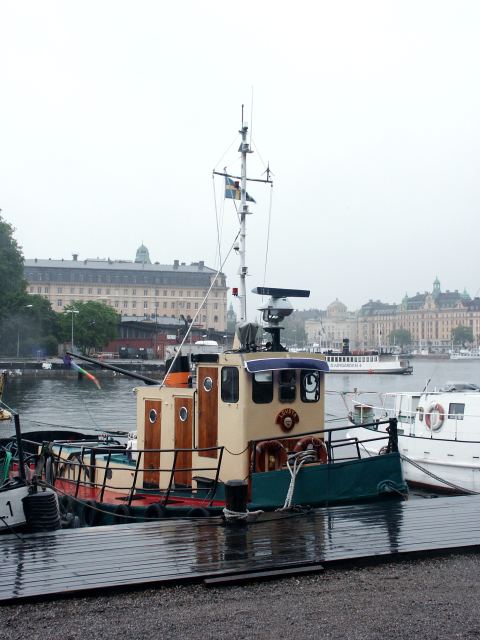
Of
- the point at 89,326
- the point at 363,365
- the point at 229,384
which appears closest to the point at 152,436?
the point at 229,384

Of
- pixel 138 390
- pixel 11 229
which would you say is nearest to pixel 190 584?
pixel 138 390

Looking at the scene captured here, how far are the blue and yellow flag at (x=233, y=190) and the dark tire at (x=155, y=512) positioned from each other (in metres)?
8.56

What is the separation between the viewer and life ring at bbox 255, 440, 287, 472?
14.2m

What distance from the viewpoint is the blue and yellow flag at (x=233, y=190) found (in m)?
19.2

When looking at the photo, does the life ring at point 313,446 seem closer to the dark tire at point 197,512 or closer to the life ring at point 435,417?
the dark tire at point 197,512

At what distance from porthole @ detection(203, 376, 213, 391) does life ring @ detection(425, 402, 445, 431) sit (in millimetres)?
11864

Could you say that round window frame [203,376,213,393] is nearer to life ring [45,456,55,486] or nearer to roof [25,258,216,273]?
life ring [45,456,55,486]

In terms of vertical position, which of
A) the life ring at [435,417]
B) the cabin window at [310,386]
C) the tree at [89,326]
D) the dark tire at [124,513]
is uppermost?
the tree at [89,326]

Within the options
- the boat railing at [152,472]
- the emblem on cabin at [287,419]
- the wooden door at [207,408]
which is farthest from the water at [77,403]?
the emblem on cabin at [287,419]

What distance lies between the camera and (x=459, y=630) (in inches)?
310

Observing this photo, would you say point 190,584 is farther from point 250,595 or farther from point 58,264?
point 58,264

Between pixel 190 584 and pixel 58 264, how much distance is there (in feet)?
521

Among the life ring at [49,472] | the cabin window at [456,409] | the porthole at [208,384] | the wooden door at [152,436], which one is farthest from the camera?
the cabin window at [456,409]

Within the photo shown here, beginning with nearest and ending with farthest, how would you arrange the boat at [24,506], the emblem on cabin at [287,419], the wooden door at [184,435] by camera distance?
the boat at [24,506], the emblem on cabin at [287,419], the wooden door at [184,435]
